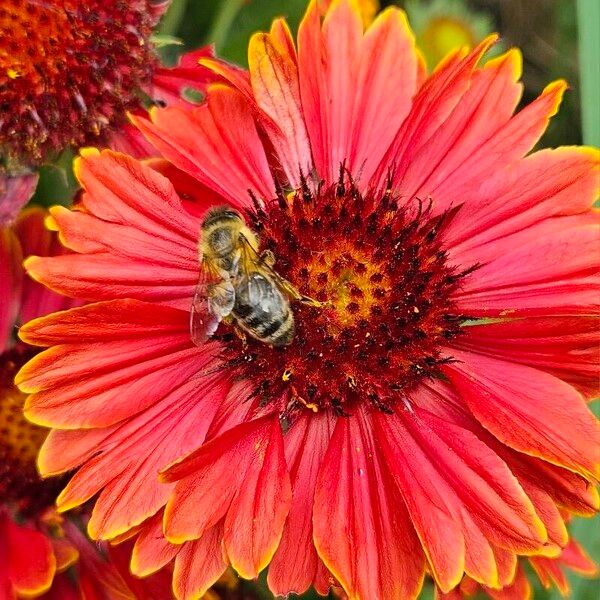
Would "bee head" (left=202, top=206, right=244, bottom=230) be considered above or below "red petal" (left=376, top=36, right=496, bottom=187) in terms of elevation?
below

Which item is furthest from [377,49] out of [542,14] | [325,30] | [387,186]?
[542,14]

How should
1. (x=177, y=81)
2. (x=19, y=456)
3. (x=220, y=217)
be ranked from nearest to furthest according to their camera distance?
(x=220, y=217) < (x=177, y=81) < (x=19, y=456)

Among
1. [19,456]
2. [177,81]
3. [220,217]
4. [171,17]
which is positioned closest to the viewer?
[220,217]

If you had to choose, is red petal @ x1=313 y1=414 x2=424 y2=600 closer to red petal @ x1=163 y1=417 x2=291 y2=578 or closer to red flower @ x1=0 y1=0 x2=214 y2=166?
red petal @ x1=163 y1=417 x2=291 y2=578

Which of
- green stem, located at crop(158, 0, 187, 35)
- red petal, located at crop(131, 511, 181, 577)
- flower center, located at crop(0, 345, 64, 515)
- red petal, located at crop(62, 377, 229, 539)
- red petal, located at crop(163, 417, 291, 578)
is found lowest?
flower center, located at crop(0, 345, 64, 515)

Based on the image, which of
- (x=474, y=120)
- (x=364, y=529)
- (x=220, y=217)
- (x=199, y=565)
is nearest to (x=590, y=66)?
(x=474, y=120)

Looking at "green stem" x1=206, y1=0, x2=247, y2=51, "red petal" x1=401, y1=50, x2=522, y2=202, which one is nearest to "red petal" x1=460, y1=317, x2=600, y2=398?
"red petal" x1=401, y1=50, x2=522, y2=202

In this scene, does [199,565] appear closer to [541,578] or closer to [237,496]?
[237,496]
